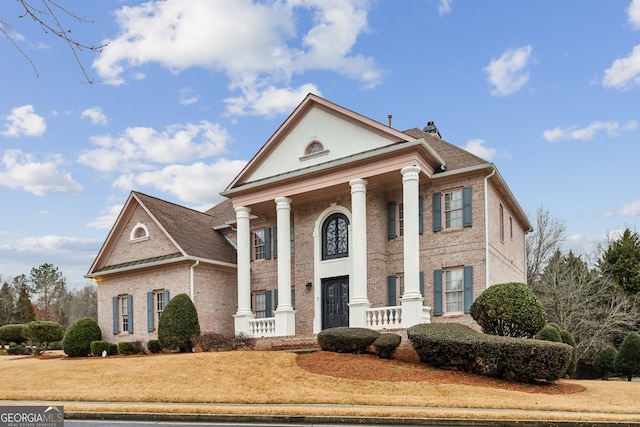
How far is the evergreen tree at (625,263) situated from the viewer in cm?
4009

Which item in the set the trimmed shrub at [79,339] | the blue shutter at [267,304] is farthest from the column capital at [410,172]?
the trimmed shrub at [79,339]

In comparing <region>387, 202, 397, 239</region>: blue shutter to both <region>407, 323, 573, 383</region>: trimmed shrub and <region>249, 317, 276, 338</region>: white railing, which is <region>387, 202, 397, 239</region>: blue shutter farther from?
<region>407, 323, 573, 383</region>: trimmed shrub

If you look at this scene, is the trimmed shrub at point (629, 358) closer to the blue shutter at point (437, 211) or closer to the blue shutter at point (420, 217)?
the blue shutter at point (437, 211)

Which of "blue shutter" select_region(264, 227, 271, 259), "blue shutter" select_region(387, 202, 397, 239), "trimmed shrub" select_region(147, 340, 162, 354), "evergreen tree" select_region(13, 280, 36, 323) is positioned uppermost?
"blue shutter" select_region(387, 202, 397, 239)

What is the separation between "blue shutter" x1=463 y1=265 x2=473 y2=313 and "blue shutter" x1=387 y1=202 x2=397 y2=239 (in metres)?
3.51

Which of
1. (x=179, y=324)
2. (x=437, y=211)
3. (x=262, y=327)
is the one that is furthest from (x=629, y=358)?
(x=179, y=324)

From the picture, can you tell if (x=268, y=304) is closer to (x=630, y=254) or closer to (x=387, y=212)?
(x=387, y=212)

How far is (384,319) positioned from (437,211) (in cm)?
482

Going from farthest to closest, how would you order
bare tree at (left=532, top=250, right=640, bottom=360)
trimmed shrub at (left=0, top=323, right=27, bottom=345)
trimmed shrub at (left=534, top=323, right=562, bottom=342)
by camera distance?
trimmed shrub at (left=0, top=323, right=27, bottom=345)
bare tree at (left=532, top=250, right=640, bottom=360)
trimmed shrub at (left=534, top=323, right=562, bottom=342)

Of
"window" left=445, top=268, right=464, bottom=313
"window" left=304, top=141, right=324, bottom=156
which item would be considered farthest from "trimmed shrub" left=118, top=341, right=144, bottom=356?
"window" left=445, top=268, right=464, bottom=313

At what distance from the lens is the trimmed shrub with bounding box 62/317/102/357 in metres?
28.3

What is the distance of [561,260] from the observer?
45.1 meters

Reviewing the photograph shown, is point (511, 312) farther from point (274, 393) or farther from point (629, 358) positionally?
point (629, 358)

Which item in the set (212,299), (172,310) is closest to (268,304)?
(212,299)
